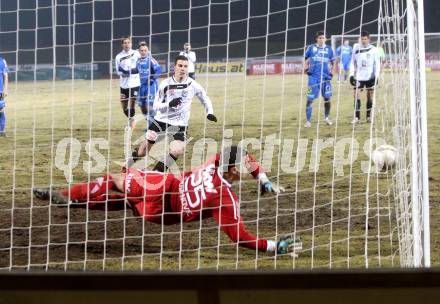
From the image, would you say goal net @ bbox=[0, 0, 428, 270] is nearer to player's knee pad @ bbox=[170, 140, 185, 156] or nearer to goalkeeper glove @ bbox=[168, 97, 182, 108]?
player's knee pad @ bbox=[170, 140, 185, 156]

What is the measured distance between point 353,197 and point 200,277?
360 cm

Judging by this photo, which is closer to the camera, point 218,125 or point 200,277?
point 200,277

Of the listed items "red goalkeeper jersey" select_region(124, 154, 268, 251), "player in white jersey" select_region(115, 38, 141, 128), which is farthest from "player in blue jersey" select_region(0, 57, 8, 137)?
"red goalkeeper jersey" select_region(124, 154, 268, 251)

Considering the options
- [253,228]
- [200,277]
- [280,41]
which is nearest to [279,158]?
[253,228]

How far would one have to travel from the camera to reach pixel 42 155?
6.98m

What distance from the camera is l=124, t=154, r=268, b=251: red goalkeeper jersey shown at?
3811mm

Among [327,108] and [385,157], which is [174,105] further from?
[327,108]

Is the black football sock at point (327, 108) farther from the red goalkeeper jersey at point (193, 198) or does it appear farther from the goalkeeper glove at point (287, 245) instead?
the goalkeeper glove at point (287, 245)

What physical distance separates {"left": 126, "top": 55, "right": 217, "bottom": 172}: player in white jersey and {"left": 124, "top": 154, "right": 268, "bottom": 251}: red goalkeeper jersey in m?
1.47

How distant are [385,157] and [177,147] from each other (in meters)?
1.86

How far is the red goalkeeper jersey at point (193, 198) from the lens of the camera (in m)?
3.81

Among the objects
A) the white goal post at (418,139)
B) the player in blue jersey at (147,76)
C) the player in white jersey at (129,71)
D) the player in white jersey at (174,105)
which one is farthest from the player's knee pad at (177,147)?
the white goal post at (418,139)

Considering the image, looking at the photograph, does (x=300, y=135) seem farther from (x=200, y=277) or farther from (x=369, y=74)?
(x=200, y=277)

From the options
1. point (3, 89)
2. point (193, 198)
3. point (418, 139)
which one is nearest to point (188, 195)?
point (193, 198)
